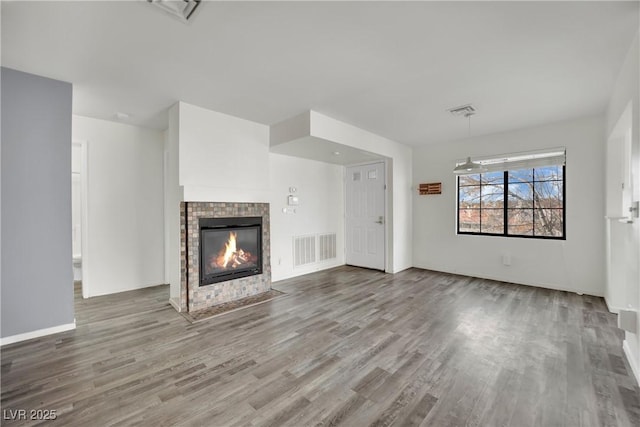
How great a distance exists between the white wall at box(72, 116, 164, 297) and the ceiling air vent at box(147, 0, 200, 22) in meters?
3.25

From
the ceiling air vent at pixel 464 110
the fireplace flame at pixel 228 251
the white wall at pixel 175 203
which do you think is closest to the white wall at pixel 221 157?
the white wall at pixel 175 203

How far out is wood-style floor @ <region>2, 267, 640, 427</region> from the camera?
5.90ft

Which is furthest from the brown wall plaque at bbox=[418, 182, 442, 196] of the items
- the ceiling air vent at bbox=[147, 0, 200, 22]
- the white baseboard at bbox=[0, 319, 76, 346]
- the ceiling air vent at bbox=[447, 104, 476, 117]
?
the white baseboard at bbox=[0, 319, 76, 346]

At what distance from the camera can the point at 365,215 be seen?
237 inches

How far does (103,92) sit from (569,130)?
6493 mm

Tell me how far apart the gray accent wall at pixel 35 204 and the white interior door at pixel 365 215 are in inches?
186

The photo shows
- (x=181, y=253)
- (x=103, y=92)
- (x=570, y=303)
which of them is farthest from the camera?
(x=570, y=303)

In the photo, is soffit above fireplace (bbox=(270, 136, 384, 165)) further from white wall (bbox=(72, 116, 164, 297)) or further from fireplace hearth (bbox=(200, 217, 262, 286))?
white wall (bbox=(72, 116, 164, 297))

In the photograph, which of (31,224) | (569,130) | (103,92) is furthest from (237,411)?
(569,130)

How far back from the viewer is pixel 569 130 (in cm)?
429

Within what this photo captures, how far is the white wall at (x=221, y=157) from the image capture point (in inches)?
141

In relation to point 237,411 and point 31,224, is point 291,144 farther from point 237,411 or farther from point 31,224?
point 237,411

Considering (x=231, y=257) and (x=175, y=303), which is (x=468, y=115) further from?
(x=175, y=303)

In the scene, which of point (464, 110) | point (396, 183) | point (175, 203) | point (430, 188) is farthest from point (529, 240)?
point (175, 203)
